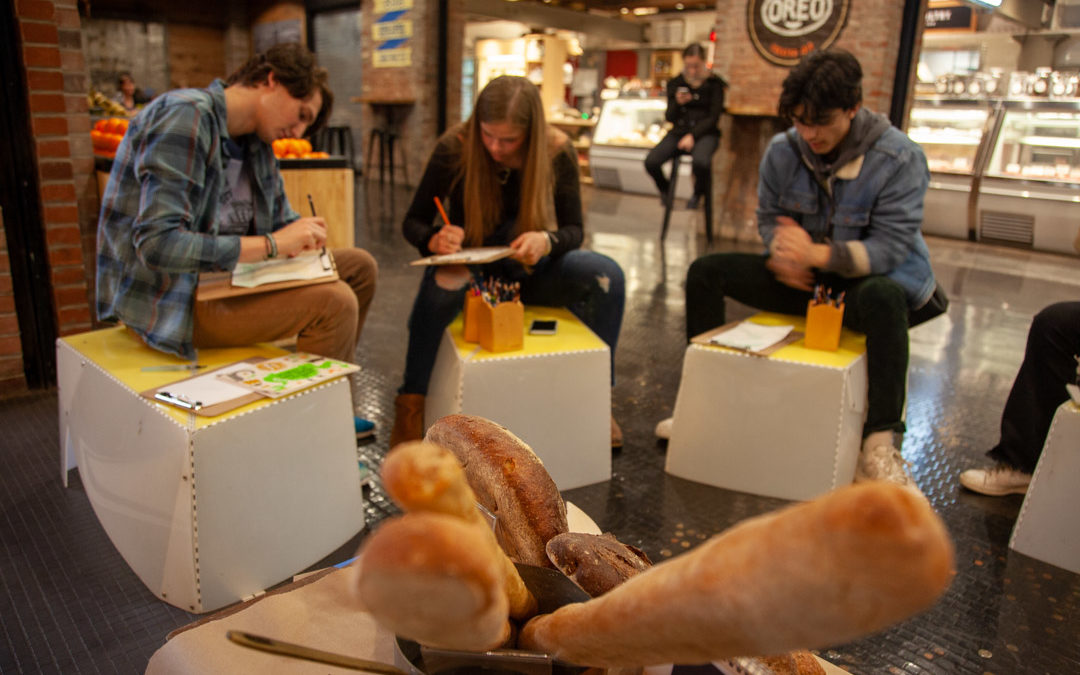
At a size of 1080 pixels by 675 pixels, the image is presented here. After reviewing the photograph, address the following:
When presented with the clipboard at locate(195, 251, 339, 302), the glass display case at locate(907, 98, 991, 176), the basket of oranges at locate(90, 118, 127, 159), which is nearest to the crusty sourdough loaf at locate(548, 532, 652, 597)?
the clipboard at locate(195, 251, 339, 302)

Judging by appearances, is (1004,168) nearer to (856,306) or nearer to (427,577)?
(856,306)

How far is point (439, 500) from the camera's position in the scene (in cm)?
44

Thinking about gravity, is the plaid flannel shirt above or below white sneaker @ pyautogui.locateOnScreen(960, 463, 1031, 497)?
above

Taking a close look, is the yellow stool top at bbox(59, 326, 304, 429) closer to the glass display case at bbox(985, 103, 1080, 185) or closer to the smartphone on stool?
the smartphone on stool

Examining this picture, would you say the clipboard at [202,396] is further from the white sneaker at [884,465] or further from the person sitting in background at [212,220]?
the white sneaker at [884,465]

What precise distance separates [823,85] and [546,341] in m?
1.14

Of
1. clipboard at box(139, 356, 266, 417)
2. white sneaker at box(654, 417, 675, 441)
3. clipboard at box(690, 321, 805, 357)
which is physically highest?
clipboard at box(139, 356, 266, 417)

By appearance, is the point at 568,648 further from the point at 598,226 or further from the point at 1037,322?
the point at 598,226

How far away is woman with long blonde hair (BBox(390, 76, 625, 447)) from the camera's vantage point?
243cm

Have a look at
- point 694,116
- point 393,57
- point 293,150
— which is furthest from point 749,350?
point 393,57

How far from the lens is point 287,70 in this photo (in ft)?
6.70

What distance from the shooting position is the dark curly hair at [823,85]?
2.26 m

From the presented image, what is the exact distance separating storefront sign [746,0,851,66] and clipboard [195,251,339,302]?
5.96 meters

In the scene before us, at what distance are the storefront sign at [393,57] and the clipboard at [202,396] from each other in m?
9.68
